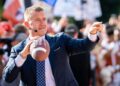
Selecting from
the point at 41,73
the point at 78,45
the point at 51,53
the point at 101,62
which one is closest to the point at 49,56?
the point at 51,53

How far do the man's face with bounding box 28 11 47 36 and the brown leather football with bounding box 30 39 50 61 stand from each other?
0.17m

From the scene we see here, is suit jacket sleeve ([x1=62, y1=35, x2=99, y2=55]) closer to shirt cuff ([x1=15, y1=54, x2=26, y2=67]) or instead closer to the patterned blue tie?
the patterned blue tie

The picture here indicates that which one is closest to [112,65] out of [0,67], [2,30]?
[2,30]

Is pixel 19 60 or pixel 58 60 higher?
pixel 19 60

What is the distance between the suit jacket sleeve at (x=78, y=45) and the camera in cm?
682

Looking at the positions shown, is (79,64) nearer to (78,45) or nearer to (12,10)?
(78,45)

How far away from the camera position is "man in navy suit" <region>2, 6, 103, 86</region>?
6.73 m

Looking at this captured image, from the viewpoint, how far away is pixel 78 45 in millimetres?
6926

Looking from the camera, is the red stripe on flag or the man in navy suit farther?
the red stripe on flag

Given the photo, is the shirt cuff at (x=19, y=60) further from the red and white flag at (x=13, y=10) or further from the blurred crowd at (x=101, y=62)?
the red and white flag at (x=13, y=10)

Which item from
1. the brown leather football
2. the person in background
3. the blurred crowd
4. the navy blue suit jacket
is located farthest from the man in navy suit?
the blurred crowd

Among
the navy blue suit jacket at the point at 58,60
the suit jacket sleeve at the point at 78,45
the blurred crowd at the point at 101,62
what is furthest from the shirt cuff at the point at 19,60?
the blurred crowd at the point at 101,62

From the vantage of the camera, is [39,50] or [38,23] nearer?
[39,50]

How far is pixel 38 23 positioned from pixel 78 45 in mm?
514
